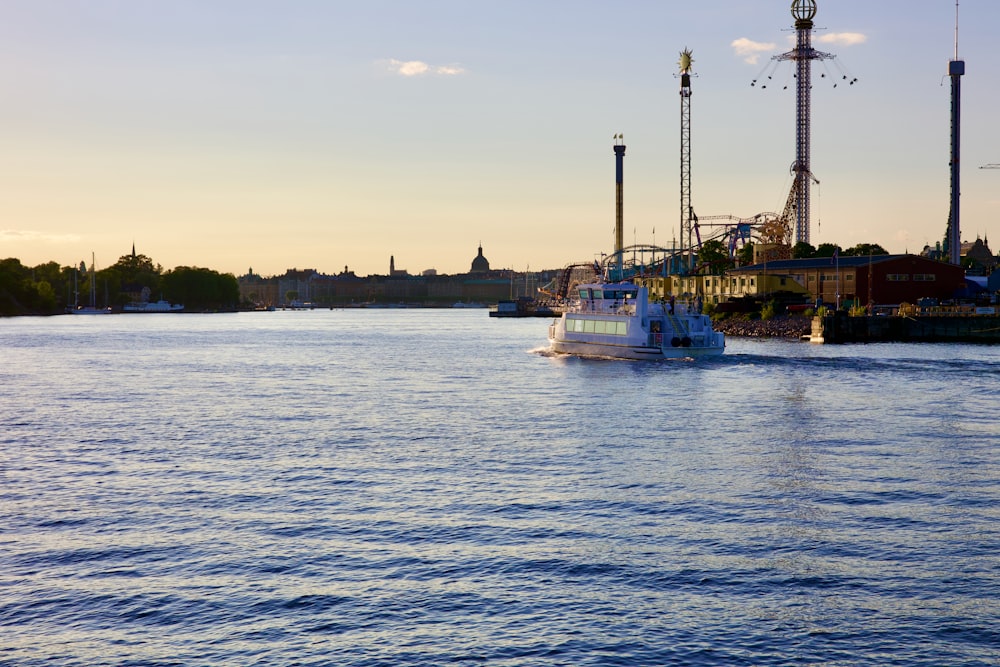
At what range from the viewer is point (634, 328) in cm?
9462

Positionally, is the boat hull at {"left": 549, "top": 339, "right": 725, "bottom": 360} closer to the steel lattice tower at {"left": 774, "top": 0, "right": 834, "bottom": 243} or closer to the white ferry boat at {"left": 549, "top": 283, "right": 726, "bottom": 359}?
the white ferry boat at {"left": 549, "top": 283, "right": 726, "bottom": 359}

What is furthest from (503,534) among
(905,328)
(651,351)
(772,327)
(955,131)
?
(955,131)

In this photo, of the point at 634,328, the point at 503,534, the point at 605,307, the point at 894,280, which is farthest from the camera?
the point at 894,280

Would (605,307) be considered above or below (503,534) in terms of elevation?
above

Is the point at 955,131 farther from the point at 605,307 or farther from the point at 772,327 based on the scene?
the point at 605,307

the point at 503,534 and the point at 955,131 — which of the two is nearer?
the point at 503,534

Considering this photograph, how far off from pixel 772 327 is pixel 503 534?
12435 centimetres

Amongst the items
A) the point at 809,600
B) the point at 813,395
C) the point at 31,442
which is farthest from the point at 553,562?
the point at 813,395

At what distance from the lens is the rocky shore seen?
137 meters

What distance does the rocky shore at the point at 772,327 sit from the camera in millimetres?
137225

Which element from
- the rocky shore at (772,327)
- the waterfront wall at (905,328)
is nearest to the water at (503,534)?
the waterfront wall at (905,328)

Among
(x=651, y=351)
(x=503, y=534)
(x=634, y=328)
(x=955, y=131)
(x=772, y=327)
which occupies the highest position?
(x=955, y=131)

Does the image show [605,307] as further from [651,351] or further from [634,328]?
[651,351]

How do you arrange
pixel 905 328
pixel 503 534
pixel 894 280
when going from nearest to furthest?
pixel 503 534, pixel 905 328, pixel 894 280
